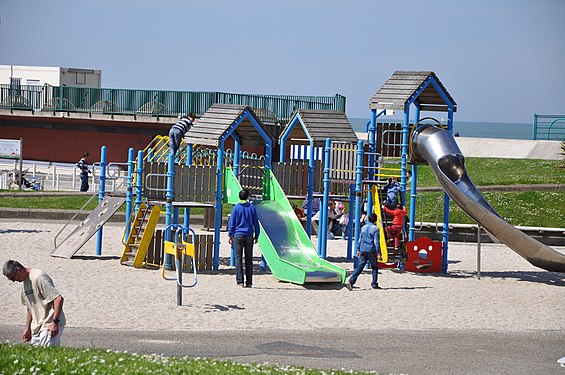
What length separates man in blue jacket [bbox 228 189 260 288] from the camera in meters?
19.6

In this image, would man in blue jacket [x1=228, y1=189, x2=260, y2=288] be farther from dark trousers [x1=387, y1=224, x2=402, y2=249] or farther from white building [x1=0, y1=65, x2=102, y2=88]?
white building [x1=0, y1=65, x2=102, y2=88]

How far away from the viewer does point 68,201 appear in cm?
3450

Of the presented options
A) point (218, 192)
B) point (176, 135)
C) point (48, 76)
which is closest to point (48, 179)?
point (48, 76)

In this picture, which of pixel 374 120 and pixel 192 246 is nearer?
pixel 192 246

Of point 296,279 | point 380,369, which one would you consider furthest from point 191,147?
point 380,369

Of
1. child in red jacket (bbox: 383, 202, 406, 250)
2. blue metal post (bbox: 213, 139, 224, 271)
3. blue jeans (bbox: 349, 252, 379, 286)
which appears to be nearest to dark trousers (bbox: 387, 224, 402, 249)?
child in red jacket (bbox: 383, 202, 406, 250)

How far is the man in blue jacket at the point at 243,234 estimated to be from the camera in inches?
770

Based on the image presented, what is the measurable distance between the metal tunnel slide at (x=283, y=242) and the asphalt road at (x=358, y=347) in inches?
182

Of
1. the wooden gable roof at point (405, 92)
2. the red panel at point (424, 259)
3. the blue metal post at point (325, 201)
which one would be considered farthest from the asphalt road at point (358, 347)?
the wooden gable roof at point (405, 92)

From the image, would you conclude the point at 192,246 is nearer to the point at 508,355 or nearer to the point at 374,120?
the point at 508,355

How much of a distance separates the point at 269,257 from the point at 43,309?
9878 mm

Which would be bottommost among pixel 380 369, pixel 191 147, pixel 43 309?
pixel 380 369

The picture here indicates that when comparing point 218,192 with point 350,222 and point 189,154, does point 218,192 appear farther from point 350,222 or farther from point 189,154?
point 350,222

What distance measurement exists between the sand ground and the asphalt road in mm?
579
